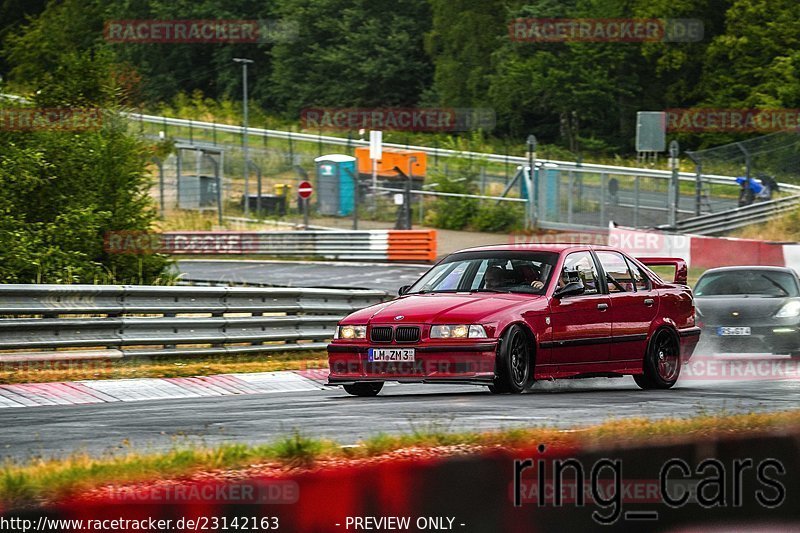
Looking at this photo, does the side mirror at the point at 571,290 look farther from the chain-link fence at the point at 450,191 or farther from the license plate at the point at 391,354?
the chain-link fence at the point at 450,191

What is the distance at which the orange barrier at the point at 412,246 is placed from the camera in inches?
1532

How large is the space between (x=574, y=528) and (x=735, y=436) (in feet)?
3.54

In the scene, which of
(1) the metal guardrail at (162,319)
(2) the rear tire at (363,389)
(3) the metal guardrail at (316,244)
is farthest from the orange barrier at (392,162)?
(2) the rear tire at (363,389)

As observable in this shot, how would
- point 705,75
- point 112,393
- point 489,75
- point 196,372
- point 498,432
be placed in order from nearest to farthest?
point 498,432 → point 112,393 → point 196,372 → point 705,75 → point 489,75

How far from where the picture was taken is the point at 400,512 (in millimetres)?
5184

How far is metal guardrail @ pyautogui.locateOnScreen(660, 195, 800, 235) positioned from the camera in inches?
1435

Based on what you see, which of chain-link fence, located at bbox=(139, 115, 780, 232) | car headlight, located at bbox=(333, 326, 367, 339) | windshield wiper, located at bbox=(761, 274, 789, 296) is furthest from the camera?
chain-link fence, located at bbox=(139, 115, 780, 232)

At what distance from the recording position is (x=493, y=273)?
12.8 meters

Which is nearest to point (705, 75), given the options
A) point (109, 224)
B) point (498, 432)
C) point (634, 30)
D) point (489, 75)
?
point (634, 30)

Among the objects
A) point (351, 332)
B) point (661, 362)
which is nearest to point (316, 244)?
point (661, 362)

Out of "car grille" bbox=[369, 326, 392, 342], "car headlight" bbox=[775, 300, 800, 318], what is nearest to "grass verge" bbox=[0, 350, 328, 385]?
"car grille" bbox=[369, 326, 392, 342]

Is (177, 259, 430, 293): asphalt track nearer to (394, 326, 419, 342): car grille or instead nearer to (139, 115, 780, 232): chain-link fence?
(139, 115, 780, 232): chain-link fence

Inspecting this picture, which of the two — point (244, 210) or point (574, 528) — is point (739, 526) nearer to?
point (574, 528)

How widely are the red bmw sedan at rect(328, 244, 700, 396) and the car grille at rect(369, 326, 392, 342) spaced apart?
0.01 metres
